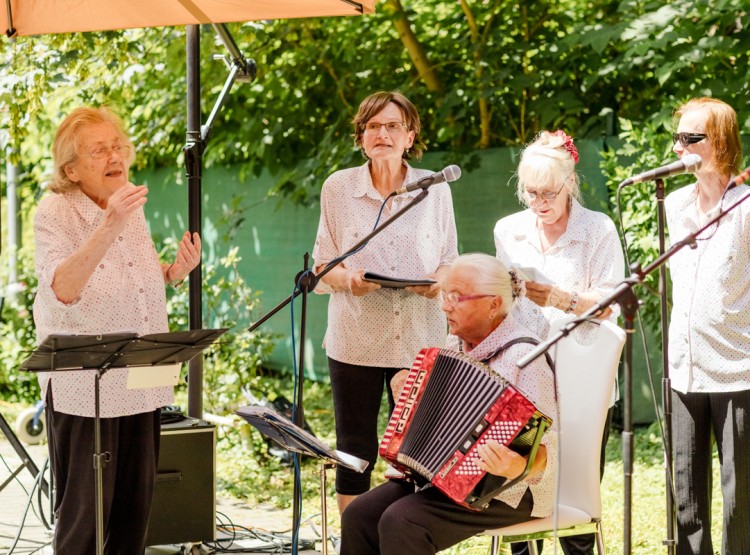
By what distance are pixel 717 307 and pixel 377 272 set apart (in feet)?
4.35

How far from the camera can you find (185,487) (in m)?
4.67

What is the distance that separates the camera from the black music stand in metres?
3.21

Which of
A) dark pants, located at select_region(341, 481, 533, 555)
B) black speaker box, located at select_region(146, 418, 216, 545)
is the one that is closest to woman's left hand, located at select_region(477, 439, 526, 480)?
dark pants, located at select_region(341, 481, 533, 555)

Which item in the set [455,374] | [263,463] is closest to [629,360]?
[455,374]

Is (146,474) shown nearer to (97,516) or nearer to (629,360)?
(97,516)

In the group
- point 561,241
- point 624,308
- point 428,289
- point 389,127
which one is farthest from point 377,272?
point 624,308

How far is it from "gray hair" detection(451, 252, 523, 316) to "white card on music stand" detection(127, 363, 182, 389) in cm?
104

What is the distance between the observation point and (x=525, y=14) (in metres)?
7.51

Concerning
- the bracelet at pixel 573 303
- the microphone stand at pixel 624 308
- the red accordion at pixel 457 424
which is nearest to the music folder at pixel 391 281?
the red accordion at pixel 457 424

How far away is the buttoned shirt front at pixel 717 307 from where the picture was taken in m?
3.70

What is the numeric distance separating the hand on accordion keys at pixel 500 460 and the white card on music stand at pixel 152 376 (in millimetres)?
1132

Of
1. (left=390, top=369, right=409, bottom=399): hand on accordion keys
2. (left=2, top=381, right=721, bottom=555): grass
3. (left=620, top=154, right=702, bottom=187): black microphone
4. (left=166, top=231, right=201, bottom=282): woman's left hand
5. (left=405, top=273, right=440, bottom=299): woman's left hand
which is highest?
(left=620, top=154, right=702, bottom=187): black microphone

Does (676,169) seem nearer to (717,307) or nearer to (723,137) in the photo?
(723,137)

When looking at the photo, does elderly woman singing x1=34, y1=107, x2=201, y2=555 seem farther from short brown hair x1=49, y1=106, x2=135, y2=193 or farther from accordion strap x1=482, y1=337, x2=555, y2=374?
accordion strap x1=482, y1=337, x2=555, y2=374
